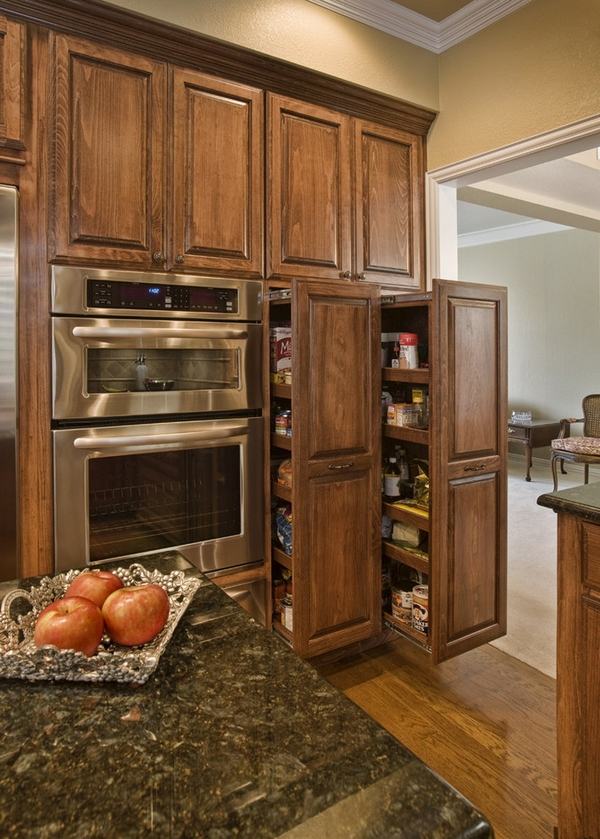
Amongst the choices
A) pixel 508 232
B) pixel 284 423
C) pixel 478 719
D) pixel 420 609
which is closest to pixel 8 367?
pixel 284 423

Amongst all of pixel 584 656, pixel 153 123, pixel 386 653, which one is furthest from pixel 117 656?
pixel 386 653

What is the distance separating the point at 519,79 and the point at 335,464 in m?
1.76

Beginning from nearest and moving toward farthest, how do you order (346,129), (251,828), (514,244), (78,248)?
(251,828)
(78,248)
(346,129)
(514,244)

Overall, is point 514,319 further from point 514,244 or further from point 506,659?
point 506,659

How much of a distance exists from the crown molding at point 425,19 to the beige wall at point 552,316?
15.6ft

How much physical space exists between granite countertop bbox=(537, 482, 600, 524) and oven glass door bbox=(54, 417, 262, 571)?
1.16 m

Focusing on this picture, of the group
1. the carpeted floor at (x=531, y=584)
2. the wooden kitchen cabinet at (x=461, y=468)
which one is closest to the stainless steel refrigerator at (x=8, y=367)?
the wooden kitchen cabinet at (x=461, y=468)

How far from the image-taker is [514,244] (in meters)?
7.33

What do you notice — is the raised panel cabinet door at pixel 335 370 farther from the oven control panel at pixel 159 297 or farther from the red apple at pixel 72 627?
the red apple at pixel 72 627

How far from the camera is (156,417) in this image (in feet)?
6.81

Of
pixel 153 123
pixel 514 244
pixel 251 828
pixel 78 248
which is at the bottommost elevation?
pixel 251 828

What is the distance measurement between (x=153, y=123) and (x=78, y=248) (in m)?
0.54

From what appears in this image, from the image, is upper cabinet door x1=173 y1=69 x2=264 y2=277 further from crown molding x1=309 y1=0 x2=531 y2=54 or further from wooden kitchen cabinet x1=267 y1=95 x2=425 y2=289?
crown molding x1=309 y1=0 x2=531 y2=54

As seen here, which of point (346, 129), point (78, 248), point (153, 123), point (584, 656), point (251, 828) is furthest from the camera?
point (346, 129)
